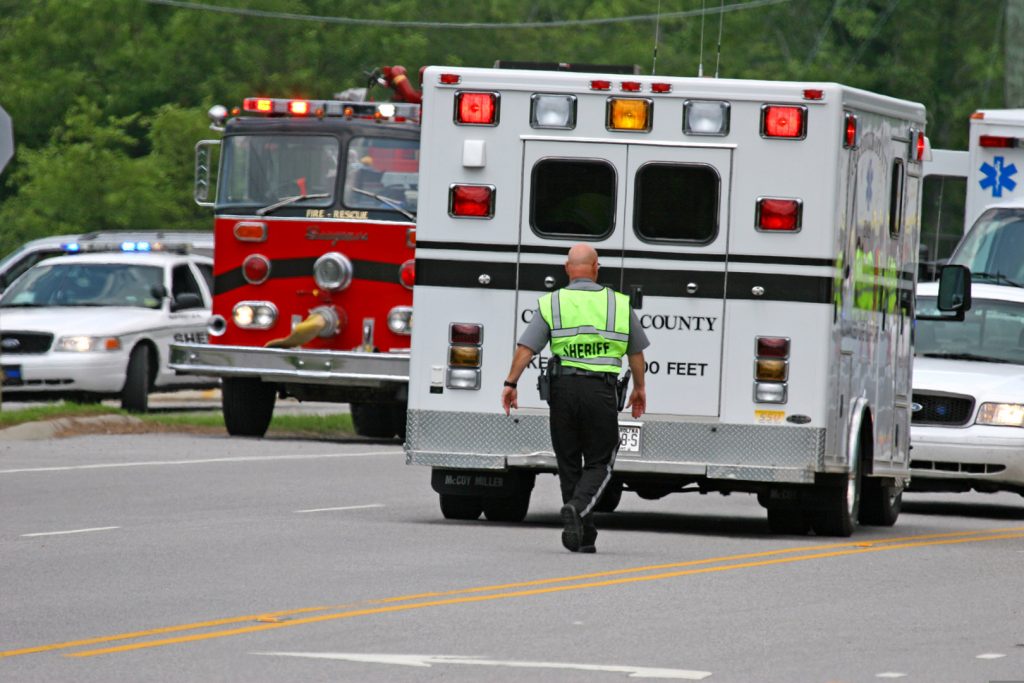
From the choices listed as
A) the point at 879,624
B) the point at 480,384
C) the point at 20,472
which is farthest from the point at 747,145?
the point at 20,472

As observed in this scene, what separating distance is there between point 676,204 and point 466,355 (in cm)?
161

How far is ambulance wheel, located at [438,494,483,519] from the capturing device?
604 inches

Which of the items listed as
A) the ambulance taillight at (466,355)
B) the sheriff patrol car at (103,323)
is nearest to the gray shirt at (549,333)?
the ambulance taillight at (466,355)

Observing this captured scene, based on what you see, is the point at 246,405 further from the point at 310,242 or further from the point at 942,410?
the point at 942,410

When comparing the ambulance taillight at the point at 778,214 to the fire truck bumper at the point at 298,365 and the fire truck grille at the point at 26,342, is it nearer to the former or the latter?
the fire truck bumper at the point at 298,365

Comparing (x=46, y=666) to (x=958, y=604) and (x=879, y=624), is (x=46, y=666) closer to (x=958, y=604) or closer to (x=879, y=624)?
(x=879, y=624)

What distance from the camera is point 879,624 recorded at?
10414 mm

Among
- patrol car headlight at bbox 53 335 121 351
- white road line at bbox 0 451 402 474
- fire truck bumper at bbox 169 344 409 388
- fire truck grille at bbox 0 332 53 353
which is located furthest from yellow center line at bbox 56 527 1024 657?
fire truck grille at bbox 0 332 53 353

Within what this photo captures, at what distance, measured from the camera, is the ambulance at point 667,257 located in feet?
47.0

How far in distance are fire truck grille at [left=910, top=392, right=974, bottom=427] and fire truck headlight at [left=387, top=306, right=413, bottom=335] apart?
5721 millimetres

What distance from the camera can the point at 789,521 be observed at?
15.3 m

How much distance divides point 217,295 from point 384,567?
431 inches

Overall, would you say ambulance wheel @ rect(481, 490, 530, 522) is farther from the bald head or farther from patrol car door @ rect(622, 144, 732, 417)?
the bald head

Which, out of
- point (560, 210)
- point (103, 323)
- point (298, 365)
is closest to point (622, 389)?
point (560, 210)
